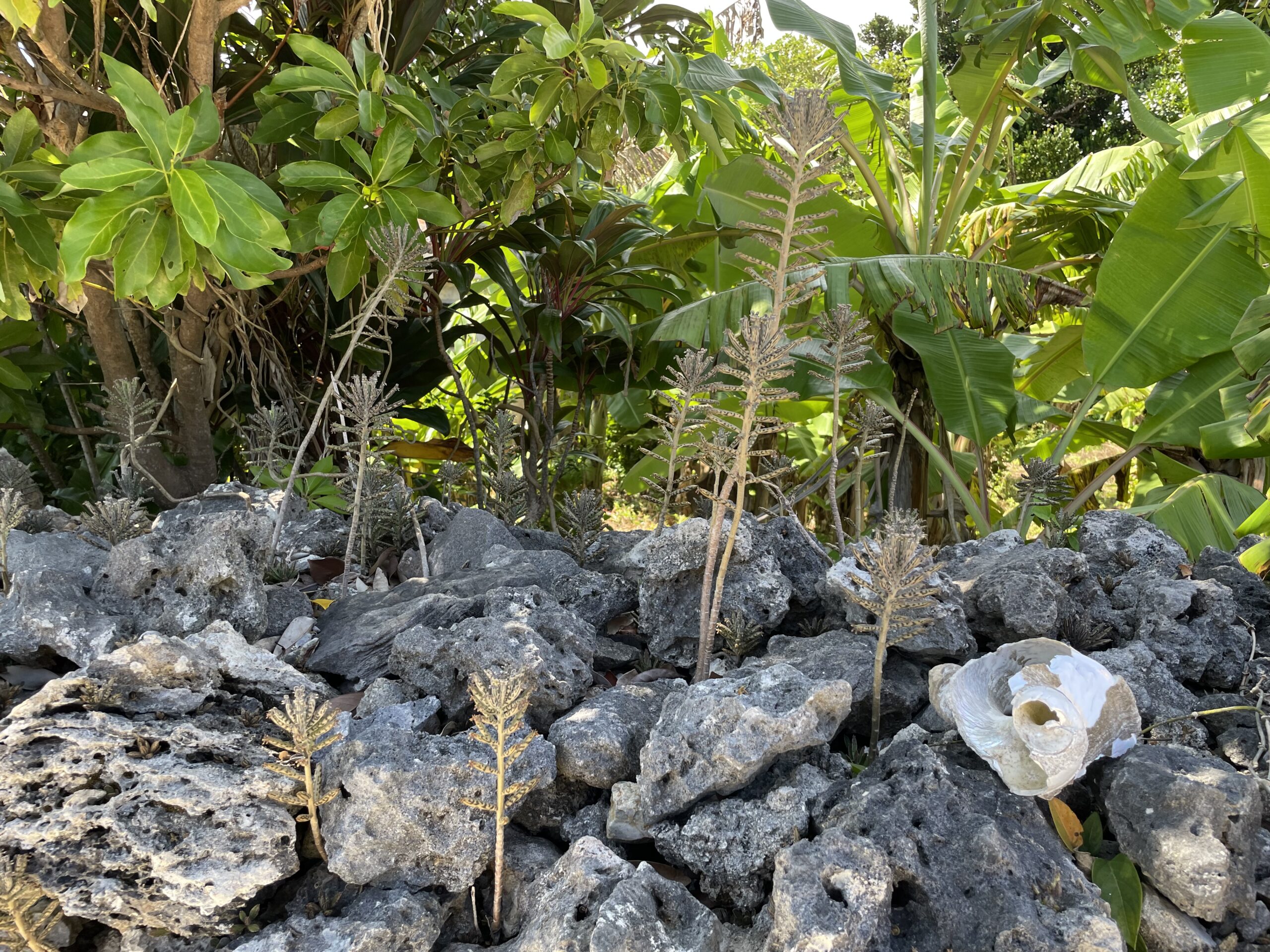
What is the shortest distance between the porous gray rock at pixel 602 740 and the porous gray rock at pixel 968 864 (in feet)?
1.25

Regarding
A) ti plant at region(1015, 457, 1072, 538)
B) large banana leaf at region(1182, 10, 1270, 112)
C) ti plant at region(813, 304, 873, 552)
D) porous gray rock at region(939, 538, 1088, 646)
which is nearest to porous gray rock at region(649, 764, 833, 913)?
porous gray rock at region(939, 538, 1088, 646)

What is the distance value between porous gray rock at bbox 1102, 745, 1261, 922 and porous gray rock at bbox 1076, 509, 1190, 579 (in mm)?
824

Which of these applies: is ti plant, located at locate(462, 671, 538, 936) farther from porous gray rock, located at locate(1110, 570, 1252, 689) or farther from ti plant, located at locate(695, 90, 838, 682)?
porous gray rock, located at locate(1110, 570, 1252, 689)

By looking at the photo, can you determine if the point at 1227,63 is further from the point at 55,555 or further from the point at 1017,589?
the point at 55,555

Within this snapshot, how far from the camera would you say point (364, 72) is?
7.80 ft

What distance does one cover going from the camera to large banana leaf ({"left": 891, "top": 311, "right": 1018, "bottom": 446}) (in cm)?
420

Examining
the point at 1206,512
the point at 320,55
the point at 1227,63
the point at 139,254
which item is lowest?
the point at 1206,512

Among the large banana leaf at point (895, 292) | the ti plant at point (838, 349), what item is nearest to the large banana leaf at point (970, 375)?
the large banana leaf at point (895, 292)

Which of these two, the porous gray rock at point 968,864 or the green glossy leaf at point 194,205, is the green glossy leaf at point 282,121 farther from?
the porous gray rock at point 968,864

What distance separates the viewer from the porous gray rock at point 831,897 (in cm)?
132

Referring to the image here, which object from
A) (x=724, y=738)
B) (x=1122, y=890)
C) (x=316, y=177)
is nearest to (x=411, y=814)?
(x=724, y=738)

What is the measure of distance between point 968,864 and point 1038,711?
303mm

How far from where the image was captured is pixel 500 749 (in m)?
1.47

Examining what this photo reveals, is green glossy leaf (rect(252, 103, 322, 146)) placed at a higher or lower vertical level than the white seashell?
higher
